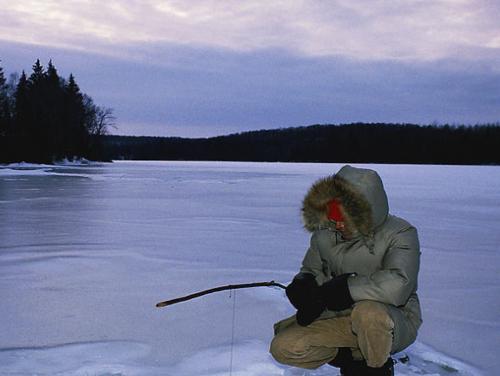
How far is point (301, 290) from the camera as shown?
251 centimetres

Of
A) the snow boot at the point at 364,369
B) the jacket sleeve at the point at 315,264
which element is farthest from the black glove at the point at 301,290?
the snow boot at the point at 364,369

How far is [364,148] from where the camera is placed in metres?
98.6

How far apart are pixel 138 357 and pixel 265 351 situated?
74 cm

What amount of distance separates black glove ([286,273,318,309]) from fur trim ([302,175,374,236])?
281mm

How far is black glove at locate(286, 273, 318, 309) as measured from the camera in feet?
8.13

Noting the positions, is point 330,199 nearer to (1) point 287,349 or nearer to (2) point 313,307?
(2) point 313,307

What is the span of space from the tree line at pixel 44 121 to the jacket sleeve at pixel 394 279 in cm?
4063

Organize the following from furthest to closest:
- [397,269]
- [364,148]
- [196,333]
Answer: [364,148] < [196,333] < [397,269]

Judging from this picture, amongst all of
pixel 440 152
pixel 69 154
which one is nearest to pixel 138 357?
pixel 69 154

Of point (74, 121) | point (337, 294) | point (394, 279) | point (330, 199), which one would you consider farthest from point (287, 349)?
point (74, 121)

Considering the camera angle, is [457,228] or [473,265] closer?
[473,265]

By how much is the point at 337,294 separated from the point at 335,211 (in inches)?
15.6

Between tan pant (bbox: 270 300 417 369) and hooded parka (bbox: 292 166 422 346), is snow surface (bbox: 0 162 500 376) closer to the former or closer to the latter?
tan pant (bbox: 270 300 417 369)

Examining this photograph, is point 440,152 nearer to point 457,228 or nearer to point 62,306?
point 457,228
